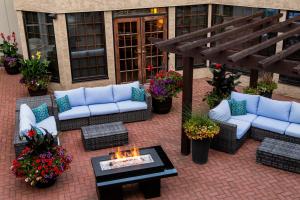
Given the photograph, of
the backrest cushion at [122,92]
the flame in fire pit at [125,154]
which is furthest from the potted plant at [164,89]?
the flame in fire pit at [125,154]

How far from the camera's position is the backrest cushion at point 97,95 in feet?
37.7

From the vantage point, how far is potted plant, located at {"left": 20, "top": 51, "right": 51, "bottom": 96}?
44.2 feet

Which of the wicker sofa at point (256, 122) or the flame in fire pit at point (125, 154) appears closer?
the flame in fire pit at point (125, 154)

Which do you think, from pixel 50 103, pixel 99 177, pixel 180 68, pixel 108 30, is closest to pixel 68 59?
pixel 108 30

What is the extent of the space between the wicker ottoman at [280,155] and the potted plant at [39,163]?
4.67 metres

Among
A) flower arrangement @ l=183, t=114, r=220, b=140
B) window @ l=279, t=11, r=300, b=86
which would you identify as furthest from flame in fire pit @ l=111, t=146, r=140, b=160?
window @ l=279, t=11, r=300, b=86

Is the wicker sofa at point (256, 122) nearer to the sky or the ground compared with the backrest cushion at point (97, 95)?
nearer to the ground

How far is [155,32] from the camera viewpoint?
14461 mm

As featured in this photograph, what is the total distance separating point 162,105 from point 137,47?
3344 mm

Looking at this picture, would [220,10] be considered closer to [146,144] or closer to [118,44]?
[118,44]

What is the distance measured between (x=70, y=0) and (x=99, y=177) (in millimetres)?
7561

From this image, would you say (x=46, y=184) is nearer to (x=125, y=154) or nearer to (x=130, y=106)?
(x=125, y=154)

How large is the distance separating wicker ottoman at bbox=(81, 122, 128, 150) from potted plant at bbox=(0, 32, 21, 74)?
7883 millimetres

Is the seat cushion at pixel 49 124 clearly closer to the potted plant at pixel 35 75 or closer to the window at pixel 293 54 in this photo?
the potted plant at pixel 35 75
